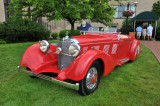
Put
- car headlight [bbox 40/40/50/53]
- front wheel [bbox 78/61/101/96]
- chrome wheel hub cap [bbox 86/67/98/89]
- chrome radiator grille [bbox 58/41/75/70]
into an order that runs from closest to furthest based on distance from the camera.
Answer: front wheel [bbox 78/61/101/96] → chrome wheel hub cap [bbox 86/67/98/89] → chrome radiator grille [bbox 58/41/75/70] → car headlight [bbox 40/40/50/53]

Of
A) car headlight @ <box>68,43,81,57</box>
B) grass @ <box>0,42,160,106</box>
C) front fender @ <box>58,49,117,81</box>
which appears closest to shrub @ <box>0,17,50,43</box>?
grass @ <box>0,42,160,106</box>

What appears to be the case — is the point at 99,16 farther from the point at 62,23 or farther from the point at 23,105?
the point at 62,23

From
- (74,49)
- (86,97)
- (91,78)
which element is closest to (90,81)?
(91,78)

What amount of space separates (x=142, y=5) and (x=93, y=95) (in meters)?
23.5

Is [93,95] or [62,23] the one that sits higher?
[62,23]

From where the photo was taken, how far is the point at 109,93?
2807mm

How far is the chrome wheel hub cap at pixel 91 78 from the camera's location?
2695 mm

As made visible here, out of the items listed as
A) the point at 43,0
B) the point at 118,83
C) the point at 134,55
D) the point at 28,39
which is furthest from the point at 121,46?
the point at 28,39

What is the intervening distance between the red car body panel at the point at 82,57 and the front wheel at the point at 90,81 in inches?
6.4

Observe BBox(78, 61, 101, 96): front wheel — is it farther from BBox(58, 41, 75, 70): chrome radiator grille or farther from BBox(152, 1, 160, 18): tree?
BBox(152, 1, 160, 18): tree

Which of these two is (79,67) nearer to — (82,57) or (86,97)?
(82,57)

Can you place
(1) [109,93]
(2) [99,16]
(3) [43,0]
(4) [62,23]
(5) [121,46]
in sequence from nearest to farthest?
(1) [109,93] → (5) [121,46] → (3) [43,0] → (2) [99,16] → (4) [62,23]

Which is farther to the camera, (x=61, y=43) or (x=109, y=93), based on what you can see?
(x=61, y=43)

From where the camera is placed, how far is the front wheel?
2.56 meters
